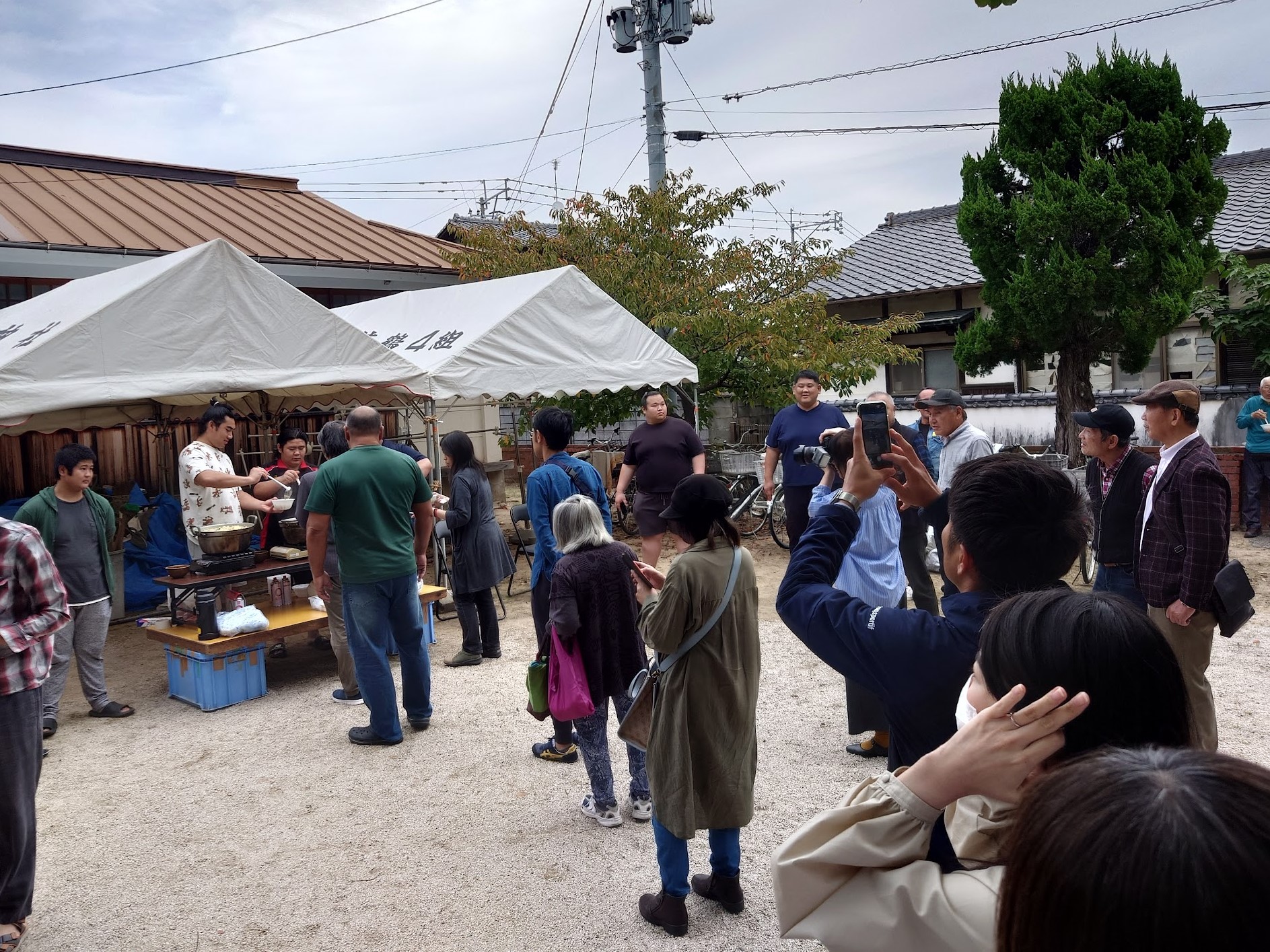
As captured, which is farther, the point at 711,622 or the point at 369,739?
the point at 369,739

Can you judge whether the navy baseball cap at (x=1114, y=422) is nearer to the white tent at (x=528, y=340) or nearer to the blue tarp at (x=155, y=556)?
the white tent at (x=528, y=340)

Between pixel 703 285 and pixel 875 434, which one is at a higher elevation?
pixel 703 285

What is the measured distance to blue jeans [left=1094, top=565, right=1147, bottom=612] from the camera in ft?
13.5

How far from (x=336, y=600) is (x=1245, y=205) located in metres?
14.3

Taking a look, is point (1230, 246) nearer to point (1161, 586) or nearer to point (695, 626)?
point (1161, 586)

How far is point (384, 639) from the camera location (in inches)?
199

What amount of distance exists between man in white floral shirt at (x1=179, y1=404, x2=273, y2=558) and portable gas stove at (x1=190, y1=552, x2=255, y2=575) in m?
0.39

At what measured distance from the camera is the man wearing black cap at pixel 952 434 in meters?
5.63

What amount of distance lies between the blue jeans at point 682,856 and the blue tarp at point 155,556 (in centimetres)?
684

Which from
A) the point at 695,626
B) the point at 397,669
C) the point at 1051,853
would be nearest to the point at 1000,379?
the point at 397,669

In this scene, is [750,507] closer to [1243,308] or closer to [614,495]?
[614,495]

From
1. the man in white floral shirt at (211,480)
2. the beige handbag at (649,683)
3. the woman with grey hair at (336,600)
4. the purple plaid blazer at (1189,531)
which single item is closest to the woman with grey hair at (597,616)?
the beige handbag at (649,683)

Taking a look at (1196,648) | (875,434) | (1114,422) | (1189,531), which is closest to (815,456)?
(875,434)

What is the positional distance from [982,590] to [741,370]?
10083 millimetres
